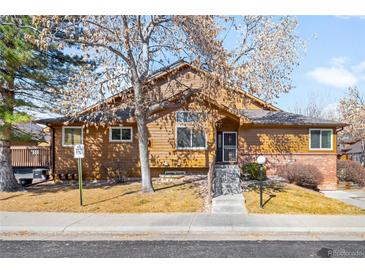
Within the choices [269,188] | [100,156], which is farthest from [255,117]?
[100,156]

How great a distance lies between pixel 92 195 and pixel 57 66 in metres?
6.50

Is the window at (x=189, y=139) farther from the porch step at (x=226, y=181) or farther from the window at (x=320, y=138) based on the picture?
the window at (x=320, y=138)

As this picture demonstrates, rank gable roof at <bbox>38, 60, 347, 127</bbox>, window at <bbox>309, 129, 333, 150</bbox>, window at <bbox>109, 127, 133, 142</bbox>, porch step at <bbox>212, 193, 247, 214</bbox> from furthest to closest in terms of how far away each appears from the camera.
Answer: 1. window at <bbox>309, 129, 333, 150</bbox>
2. window at <bbox>109, 127, 133, 142</bbox>
3. gable roof at <bbox>38, 60, 347, 127</bbox>
4. porch step at <bbox>212, 193, 247, 214</bbox>

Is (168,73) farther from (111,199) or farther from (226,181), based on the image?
(111,199)

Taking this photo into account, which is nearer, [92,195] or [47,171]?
[92,195]

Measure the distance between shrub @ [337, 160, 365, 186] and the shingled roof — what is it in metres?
3.60

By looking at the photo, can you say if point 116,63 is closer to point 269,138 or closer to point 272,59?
point 272,59

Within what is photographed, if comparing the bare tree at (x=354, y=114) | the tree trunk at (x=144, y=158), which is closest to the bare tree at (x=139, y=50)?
the tree trunk at (x=144, y=158)

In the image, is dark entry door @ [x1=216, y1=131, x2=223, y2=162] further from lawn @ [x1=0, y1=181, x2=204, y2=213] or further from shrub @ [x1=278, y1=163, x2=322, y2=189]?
lawn @ [x1=0, y1=181, x2=204, y2=213]

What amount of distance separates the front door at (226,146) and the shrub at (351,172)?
743cm

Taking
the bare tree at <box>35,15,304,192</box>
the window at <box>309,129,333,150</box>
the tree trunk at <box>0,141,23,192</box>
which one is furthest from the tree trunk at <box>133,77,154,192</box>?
the window at <box>309,129,333,150</box>

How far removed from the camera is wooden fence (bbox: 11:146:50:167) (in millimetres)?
18891
